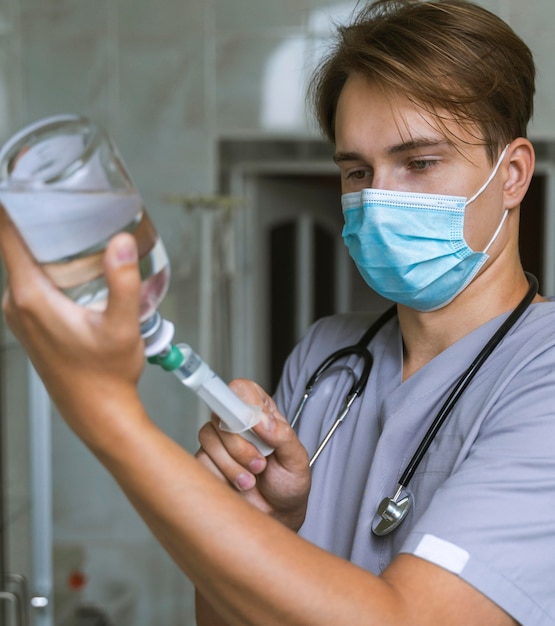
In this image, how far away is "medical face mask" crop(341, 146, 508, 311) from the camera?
1.07 m

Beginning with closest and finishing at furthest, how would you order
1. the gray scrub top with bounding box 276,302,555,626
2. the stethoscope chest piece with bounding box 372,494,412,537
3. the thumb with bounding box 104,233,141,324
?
the thumb with bounding box 104,233,141,324 < the gray scrub top with bounding box 276,302,555,626 < the stethoscope chest piece with bounding box 372,494,412,537

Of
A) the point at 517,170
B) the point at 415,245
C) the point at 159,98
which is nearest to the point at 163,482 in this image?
the point at 415,245

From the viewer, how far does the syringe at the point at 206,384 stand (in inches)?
26.7

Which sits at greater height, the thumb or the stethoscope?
the thumb

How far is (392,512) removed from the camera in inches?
38.2

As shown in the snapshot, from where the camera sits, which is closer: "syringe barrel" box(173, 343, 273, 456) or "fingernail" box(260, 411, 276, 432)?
"syringe barrel" box(173, 343, 273, 456)

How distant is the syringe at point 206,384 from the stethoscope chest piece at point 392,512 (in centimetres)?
Result: 18

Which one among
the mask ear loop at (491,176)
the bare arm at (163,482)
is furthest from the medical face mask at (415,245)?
the bare arm at (163,482)

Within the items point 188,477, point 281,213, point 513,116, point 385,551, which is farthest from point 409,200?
point 281,213

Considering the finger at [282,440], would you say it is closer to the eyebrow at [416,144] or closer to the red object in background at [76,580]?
the eyebrow at [416,144]

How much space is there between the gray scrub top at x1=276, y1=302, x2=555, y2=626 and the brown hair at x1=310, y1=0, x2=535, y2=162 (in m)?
0.25

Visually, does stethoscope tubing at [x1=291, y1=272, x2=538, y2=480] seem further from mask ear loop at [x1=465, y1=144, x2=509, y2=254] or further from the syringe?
the syringe

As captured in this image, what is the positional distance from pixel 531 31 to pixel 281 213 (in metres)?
1.11

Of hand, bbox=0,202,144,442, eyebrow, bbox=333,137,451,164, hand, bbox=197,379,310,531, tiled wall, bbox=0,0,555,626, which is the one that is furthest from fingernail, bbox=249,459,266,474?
tiled wall, bbox=0,0,555,626
